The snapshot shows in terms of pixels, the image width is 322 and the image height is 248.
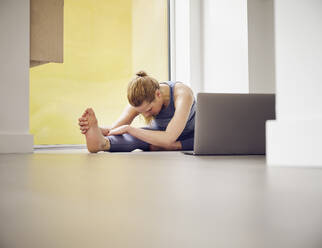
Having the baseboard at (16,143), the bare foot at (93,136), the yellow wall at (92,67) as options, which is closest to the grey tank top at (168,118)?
the bare foot at (93,136)

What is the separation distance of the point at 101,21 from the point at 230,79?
1.69 metres

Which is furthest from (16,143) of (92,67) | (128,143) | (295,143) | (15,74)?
(92,67)

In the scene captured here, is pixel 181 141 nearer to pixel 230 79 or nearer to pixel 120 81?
pixel 230 79

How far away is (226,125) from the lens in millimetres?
1487

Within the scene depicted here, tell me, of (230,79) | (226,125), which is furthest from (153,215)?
(230,79)

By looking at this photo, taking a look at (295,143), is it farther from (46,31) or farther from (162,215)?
(46,31)

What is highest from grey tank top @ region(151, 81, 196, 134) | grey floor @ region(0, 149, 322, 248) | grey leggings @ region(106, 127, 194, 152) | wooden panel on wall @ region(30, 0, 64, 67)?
wooden panel on wall @ region(30, 0, 64, 67)

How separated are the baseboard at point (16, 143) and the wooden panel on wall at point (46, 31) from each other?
44 centimetres

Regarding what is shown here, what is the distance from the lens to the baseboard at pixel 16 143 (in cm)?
190

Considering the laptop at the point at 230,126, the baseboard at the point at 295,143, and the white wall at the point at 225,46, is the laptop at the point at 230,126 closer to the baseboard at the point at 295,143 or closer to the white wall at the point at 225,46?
the baseboard at the point at 295,143

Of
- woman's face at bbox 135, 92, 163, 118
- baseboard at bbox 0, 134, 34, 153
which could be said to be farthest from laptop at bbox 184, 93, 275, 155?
baseboard at bbox 0, 134, 34, 153

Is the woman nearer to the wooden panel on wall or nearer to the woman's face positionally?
the woman's face

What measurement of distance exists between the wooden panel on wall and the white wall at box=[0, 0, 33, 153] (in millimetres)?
48

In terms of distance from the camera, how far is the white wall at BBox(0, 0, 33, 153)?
194 centimetres
